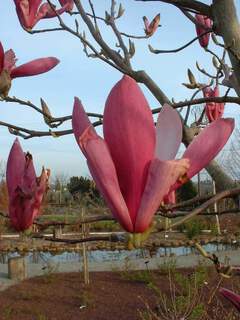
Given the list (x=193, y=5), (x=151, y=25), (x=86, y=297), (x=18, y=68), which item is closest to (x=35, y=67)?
(x=18, y=68)

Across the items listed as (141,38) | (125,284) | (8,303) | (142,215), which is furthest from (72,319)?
(142,215)

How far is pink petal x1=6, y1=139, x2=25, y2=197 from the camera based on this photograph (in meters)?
0.75

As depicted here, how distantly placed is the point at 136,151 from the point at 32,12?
0.64 m

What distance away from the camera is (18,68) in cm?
80

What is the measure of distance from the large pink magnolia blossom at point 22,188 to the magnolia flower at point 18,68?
115 millimetres

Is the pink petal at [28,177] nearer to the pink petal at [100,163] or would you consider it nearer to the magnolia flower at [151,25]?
the pink petal at [100,163]

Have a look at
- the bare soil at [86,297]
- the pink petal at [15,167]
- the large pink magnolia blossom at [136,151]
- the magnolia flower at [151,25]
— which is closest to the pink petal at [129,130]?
the large pink magnolia blossom at [136,151]

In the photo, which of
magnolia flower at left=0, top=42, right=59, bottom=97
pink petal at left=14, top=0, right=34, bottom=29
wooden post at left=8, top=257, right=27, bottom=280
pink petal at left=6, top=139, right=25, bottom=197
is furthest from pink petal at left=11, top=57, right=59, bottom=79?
wooden post at left=8, top=257, right=27, bottom=280

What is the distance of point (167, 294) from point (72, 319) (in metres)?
1.11

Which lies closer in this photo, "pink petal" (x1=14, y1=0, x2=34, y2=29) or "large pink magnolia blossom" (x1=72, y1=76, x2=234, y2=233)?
"large pink magnolia blossom" (x1=72, y1=76, x2=234, y2=233)

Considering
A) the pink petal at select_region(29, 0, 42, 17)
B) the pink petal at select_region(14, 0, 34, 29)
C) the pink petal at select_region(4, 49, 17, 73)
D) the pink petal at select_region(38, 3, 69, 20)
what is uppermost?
the pink petal at select_region(38, 3, 69, 20)

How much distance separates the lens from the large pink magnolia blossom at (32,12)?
991mm

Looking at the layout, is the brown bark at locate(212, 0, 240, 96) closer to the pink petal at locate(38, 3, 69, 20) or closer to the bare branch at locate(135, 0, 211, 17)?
the bare branch at locate(135, 0, 211, 17)

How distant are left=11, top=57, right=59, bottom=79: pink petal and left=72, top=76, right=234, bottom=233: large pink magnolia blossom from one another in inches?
12.7
